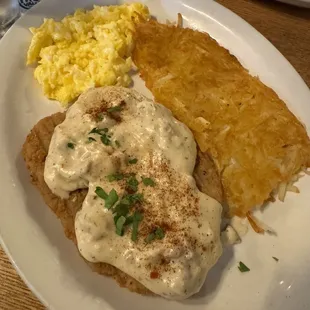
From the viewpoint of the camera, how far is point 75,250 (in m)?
2.06

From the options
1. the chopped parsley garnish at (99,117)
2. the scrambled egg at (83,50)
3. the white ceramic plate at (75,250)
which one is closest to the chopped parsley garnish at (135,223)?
the white ceramic plate at (75,250)

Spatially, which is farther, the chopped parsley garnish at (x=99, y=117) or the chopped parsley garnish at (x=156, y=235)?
the chopped parsley garnish at (x=99, y=117)

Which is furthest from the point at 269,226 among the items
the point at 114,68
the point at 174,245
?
the point at 114,68

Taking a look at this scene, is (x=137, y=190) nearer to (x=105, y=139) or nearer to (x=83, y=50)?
(x=105, y=139)

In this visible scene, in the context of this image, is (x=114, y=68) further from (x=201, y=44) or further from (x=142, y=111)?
(x=201, y=44)

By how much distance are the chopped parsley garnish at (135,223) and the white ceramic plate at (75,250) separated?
0.84ft

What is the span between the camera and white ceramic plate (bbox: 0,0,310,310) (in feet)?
6.34

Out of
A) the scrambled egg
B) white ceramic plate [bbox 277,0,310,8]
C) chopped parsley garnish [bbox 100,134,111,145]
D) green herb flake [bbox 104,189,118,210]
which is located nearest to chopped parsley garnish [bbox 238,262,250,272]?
green herb flake [bbox 104,189,118,210]

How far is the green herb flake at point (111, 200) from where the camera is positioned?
77.2 inches

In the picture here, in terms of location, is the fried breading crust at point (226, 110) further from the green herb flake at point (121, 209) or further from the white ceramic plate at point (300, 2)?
the white ceramic plate at point (300, 2)

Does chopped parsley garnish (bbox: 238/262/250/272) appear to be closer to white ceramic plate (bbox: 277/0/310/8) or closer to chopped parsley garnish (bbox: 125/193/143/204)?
chopped parsley garnish (bbox: 125/193/143/204)

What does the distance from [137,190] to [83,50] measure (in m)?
0.98

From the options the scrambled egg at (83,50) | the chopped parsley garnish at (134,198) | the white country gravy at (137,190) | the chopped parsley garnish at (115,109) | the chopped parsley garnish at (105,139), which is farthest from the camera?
the scrambled egg at (83,50)

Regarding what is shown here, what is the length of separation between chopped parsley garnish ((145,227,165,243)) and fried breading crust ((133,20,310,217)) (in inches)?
19.3
